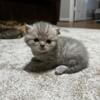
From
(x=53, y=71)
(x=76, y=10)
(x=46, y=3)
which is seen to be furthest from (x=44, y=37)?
(x=76, y=10)

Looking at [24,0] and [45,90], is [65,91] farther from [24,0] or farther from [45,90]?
[24,0]

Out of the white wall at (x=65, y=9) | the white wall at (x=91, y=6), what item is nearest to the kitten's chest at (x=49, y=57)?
the white wall at (x=65, y=9)

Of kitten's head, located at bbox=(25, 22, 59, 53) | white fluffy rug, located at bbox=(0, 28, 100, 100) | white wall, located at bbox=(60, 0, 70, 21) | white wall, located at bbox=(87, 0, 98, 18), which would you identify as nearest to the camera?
white fluffy rug, located at bbox=(0, 28, 100, 100)

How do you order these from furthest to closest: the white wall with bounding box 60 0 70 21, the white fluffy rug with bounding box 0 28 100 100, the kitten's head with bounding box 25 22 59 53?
1. the white wall with bounding box 60 0 70 21
2. the kitten's head with bounding box 25 22 59 53
3. the white fluffy rug with bounding box 0 28 100 100

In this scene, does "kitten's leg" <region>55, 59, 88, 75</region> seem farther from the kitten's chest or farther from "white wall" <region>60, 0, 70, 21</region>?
"white wall" <region>60, 0, 70, 21</region>

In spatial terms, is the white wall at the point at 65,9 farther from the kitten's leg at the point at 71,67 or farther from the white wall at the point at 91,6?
→ the kitten's leg at the point at 71,67

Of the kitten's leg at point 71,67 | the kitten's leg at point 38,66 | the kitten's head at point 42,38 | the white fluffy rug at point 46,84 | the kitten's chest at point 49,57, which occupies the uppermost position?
the kitten's head at point 42,38

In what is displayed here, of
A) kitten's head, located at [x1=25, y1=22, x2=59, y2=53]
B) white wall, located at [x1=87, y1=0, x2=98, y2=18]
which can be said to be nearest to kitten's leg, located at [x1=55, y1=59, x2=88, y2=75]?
kitten's head, located at [x1=25, y1=22, x2=59, y2=53]
